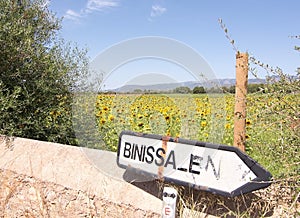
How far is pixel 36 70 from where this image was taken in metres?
3.87

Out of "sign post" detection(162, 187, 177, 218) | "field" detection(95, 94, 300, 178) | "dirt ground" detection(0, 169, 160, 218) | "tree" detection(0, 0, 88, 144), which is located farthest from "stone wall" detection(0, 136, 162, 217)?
"field" detection(95, 94, 300, 178)

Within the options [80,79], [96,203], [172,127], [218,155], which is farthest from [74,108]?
[218,155]

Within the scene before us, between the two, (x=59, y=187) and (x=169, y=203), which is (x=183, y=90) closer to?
(x=59, y=187)

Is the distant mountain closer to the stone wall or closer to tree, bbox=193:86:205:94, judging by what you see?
tree, bbox=193:86:205:94

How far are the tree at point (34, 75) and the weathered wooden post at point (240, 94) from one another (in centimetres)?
225

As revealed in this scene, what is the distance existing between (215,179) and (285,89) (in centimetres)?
68

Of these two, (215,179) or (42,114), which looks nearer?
(215,179)

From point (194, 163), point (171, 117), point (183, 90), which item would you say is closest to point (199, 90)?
point (183, 90)

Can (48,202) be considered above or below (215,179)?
below

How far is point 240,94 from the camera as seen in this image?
2.29 meters

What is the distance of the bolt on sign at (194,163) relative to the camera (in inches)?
64.7

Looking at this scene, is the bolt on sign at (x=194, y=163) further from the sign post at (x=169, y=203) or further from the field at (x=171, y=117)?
the field at (x=171, y=117)

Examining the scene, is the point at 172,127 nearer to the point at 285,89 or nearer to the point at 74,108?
the point at 74,108

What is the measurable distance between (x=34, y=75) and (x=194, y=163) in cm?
274
